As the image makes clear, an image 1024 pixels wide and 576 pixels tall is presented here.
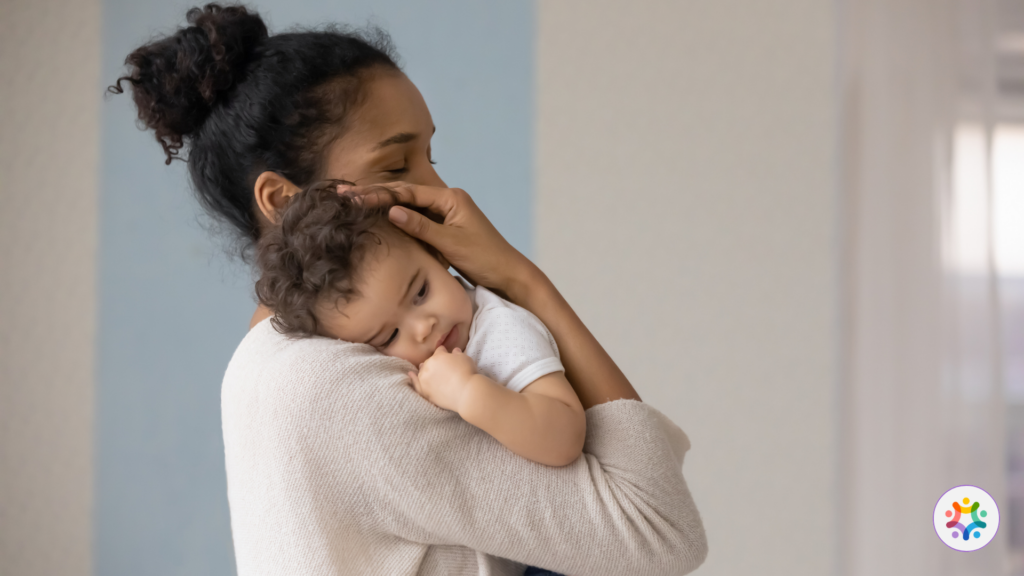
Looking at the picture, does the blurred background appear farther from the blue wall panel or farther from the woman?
the woman

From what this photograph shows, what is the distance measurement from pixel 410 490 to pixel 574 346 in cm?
26

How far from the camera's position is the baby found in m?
0.69

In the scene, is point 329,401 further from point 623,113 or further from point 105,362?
point 105,362

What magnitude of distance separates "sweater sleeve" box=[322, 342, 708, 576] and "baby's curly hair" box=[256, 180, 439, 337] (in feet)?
0.35

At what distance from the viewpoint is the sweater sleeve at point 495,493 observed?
2.19 ft

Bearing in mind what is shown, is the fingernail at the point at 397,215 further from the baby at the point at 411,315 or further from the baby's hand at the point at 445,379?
the baby's hand at the point at 445,379

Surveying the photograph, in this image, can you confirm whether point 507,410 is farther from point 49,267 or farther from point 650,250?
point 49,267

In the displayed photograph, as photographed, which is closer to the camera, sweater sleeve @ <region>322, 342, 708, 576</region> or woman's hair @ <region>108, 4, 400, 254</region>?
sweater sleeve @ <region>322, 342, 708, 576</region>

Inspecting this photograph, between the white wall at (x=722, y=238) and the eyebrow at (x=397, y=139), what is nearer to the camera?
the eyebrow at (x=397, y=139)

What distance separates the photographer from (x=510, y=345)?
77cm

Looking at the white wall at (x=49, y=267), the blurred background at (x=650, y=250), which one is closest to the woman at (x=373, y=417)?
the blurred background at (x=650, y=250)

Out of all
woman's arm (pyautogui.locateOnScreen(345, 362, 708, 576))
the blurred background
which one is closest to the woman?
woman's arm (pyautogui.locateOnScreen(345, 362, 708, 576))

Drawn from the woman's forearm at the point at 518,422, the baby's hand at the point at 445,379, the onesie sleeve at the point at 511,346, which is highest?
the onesie sleeve at the point at 511,346

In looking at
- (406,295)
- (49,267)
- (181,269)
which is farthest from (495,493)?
(49,267)
